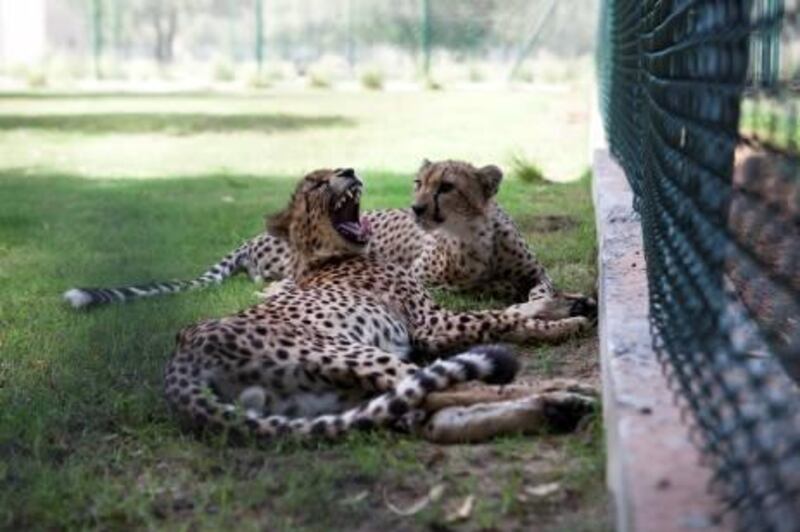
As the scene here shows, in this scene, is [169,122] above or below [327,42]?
below

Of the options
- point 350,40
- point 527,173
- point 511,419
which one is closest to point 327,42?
point 350,40

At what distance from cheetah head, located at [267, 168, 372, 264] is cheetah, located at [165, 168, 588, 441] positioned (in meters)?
0.16

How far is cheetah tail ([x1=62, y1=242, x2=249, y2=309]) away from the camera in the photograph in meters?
5.50

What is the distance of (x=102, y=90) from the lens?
29234 mm

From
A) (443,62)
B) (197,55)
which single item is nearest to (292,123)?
(443,62)

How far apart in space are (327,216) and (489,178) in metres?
0.93

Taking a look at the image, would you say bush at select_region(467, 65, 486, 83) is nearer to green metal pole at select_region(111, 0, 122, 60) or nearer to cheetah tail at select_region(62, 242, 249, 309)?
green metal pole at select_region(111, 0, 122, 60)

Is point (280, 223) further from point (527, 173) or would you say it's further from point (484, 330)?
point (527, 173)

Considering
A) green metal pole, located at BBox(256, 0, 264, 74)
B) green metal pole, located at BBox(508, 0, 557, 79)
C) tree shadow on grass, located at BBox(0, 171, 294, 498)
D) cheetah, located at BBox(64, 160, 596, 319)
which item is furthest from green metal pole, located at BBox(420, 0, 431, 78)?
cheetah, located at BBox(64, 160, 596, 319)

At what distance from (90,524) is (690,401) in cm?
133

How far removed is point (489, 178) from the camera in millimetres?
5816

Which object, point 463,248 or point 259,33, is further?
point 259,33

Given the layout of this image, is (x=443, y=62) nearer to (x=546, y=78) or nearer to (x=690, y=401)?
(x=546, y=78)

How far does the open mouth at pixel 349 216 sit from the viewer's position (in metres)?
5.17
